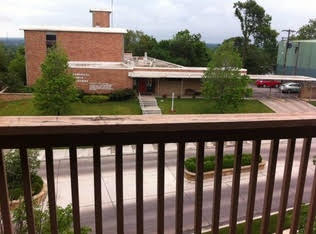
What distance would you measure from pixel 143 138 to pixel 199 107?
61.2 feet

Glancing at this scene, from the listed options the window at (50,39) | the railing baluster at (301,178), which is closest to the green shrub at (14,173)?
the railing baluster at (301,178)

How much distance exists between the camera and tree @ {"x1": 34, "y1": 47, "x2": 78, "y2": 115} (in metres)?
15.5

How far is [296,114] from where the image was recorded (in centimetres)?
146

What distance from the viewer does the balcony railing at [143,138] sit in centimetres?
115

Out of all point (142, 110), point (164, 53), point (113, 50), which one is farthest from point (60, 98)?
point (164, 53)

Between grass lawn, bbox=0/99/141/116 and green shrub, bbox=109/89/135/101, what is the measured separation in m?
0.47

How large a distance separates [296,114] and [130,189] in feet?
20.6

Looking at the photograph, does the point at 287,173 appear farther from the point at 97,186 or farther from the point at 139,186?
the point at 97,186

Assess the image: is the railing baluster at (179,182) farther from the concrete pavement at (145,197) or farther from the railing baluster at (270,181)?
the concrete pavement at (145,197)

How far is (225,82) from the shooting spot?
18094mm

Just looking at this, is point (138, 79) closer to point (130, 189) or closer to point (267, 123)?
point (130, 189)

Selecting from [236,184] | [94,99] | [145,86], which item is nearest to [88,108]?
[94,99]

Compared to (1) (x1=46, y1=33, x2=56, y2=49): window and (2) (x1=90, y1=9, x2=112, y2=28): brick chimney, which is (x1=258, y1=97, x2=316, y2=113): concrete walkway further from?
(1) (x1=46, y1=33, x2=56, y2=49): window

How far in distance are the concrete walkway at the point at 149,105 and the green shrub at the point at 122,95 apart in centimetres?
69
